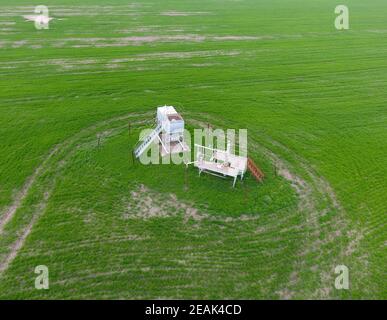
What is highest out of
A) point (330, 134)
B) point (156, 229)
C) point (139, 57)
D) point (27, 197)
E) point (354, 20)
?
point (354, 20)

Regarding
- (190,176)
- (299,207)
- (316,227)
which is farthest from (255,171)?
(316,227)

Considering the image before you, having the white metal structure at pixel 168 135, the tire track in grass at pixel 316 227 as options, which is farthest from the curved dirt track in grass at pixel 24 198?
the tire track in grass at pixel 316 227

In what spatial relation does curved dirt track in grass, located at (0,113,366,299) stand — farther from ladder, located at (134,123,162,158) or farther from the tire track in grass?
ladder, located at (134,123,162,158)

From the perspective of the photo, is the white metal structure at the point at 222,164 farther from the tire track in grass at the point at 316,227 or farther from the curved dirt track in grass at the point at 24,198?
the curved dirt track in grass at the point at 24,198

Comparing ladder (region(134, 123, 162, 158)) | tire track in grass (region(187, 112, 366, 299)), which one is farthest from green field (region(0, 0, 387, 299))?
ladder (region(134, 123, 162, 158))

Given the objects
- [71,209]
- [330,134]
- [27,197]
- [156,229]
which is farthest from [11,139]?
[330,134]

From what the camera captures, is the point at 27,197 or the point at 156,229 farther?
the point at 27,197

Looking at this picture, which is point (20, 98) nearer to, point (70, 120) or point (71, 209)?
point (70, 120)
